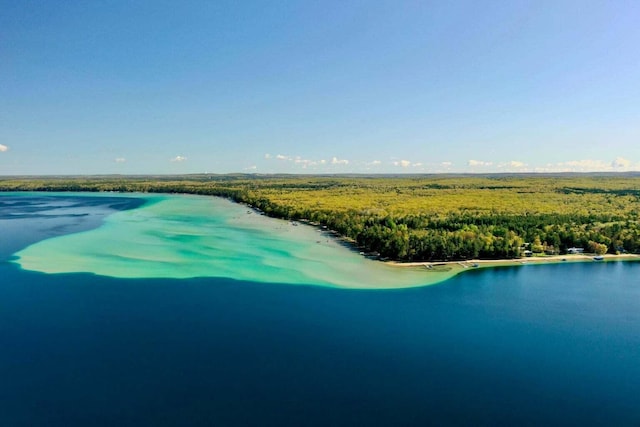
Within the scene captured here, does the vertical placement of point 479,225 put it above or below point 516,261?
above

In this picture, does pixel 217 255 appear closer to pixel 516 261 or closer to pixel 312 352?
pixel 312 352

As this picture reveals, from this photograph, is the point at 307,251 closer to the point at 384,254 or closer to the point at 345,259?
the point at 345,259

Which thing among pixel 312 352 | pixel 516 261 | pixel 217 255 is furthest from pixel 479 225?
pixel 312 352

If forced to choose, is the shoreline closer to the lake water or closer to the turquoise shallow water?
the turquoise shallow water

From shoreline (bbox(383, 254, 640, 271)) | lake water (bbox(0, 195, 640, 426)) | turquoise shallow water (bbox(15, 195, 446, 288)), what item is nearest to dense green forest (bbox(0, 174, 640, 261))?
shoreline (bbox(383, 254, 640, 271))

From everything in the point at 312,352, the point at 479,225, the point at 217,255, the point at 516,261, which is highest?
the point at 479,225

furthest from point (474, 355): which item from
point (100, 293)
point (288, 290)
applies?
point (100, 293)
